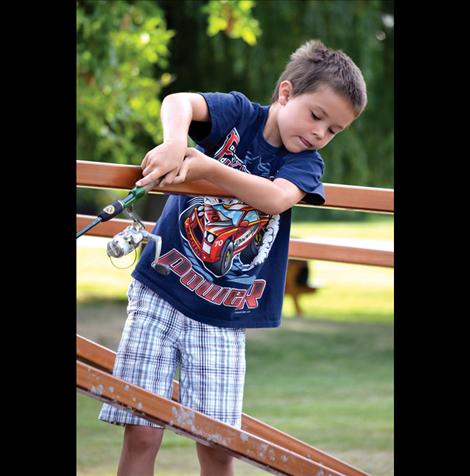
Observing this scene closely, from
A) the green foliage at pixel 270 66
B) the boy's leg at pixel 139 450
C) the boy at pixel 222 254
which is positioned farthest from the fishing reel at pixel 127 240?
the green foliage at pixel 270 66

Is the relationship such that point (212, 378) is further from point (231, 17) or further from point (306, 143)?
point (231, 17)

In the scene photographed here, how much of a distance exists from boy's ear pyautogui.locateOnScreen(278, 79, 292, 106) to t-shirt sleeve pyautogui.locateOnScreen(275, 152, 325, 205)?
0.15 metres

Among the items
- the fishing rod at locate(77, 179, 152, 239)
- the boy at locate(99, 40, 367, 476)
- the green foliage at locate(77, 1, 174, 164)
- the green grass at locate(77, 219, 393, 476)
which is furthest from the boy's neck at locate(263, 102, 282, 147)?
the green foliage at locate(77, 1, 174, 164)

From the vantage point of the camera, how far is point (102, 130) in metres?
7.39

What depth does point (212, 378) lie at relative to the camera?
8.21 feet

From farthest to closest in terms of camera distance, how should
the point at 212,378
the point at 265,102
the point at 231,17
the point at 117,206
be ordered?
1. the point at 265,102
2. the point at 231,17
3. the point at 212,378
4. the point at 117,206

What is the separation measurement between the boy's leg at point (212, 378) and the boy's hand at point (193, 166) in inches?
20.0

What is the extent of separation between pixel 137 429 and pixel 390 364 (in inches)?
248

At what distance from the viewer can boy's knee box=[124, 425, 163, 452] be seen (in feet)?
7.92

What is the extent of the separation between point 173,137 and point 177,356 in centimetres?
65

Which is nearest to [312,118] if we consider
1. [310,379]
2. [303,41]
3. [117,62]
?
[117,62]

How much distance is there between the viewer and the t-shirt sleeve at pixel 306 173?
93.4 inches
